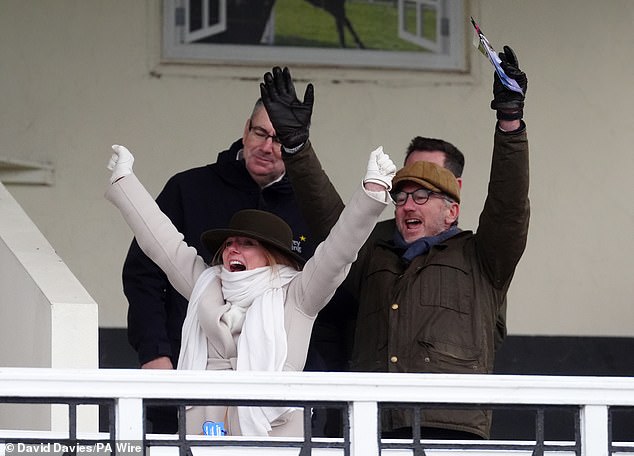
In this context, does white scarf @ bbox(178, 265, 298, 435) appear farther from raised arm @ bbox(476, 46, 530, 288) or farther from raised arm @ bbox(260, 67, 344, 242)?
raised arm @ bbox(476, 46, 530, 288)

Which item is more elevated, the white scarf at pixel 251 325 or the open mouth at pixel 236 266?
the open mouth at pixel 236 266

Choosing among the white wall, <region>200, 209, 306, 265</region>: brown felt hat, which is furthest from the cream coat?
the white wall

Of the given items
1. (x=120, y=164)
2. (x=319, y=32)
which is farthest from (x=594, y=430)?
(x=319, y=32)

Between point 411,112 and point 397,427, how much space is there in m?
2.84

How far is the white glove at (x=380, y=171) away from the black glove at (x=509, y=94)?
359 millimetres

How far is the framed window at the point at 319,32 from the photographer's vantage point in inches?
282

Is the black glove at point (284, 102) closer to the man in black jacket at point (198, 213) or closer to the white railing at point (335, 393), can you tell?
the man in black jacket at point (198, 213)

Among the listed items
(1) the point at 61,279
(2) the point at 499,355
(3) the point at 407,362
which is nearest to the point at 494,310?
(3) the point at 407,362

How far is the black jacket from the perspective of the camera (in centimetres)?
523

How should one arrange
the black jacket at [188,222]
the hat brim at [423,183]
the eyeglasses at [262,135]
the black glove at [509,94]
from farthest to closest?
the black jacket at [188,222] < the eyeglasses at [262,135] < the hat brim at [423,183] < the black glove at [509,94]

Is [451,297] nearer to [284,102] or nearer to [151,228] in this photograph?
[284,102]

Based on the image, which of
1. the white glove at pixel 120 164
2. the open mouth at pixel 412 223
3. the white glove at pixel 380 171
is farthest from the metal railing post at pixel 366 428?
the white glove at pixel 120 164

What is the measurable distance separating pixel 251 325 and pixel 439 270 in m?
0.63

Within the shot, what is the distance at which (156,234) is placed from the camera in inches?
187
